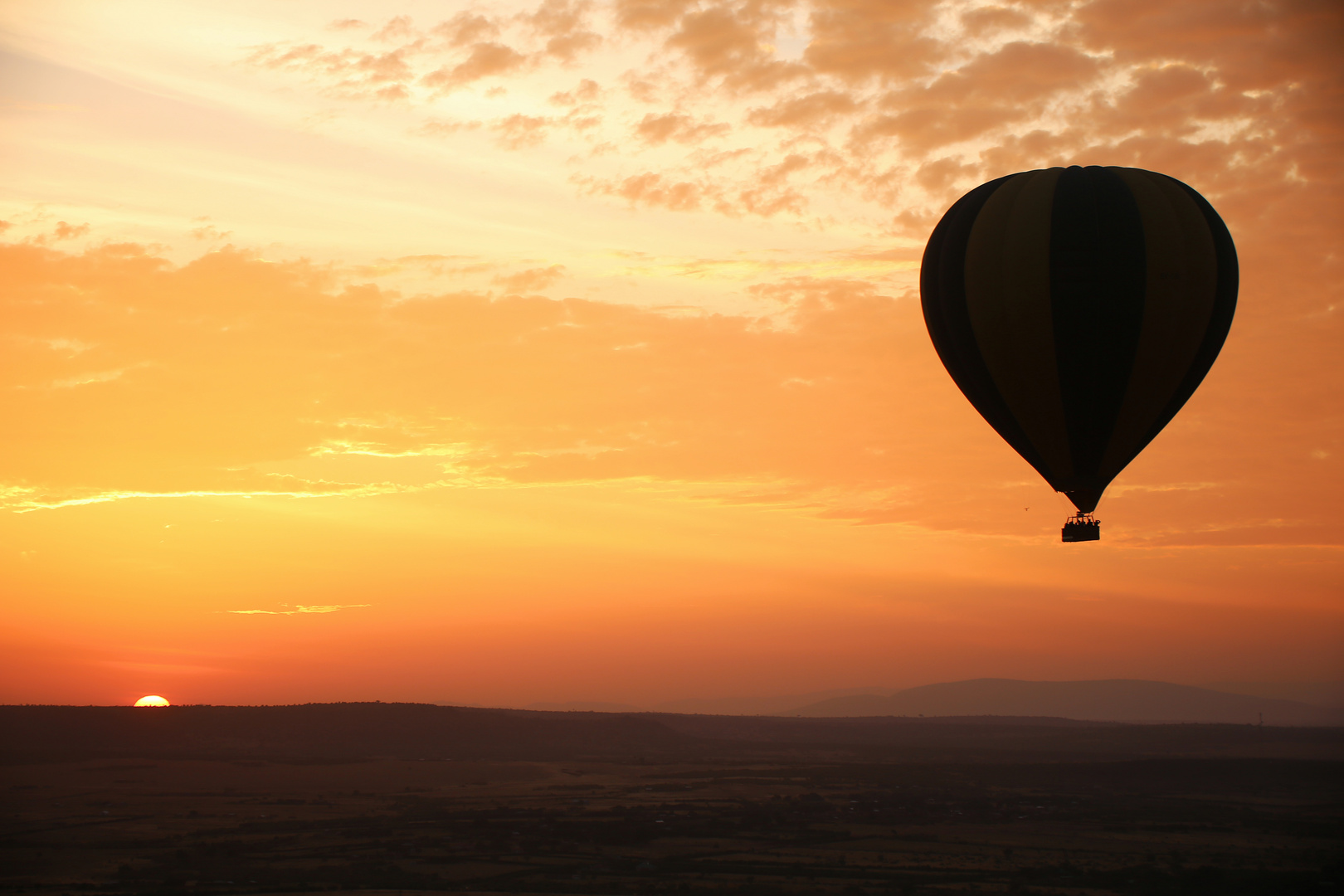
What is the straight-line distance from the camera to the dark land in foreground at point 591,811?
46000mm

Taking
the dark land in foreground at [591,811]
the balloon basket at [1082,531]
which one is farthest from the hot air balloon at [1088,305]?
the dark land in foreground at [591,811]

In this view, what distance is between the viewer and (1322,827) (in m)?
64.1

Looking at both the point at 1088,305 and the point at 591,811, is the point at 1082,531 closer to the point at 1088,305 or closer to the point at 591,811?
the point at 1088,305

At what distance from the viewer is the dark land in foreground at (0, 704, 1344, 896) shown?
4600 cm

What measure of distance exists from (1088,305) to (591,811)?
4727cm

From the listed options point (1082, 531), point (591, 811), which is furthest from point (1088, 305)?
point (591, 811)

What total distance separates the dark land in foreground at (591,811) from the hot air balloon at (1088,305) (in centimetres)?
2148

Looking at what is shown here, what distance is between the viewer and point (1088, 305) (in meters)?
30.7

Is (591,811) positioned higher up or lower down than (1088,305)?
lower down

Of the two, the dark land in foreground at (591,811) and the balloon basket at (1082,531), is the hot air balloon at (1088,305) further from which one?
the dark land in foreground at (591,811)

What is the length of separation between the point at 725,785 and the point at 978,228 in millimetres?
62115

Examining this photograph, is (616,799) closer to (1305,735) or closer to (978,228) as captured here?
(978,228)

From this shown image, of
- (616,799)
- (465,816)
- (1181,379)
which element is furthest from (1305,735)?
(1181,379)

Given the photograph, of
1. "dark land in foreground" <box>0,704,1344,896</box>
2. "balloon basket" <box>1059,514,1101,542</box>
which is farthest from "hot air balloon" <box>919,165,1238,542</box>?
"dark land in foreground" <box>0,704,1344,896</box>
